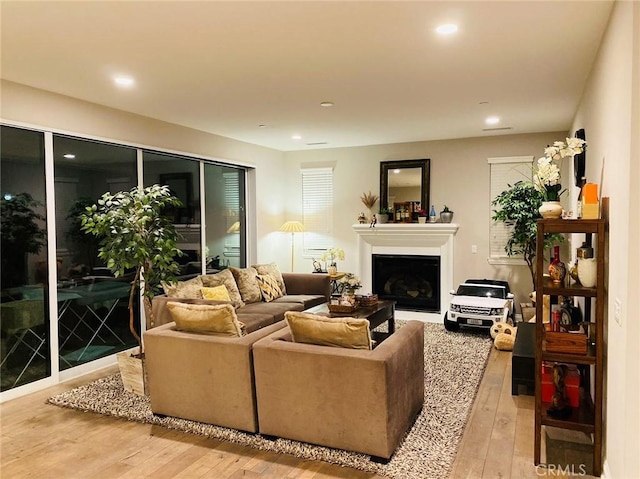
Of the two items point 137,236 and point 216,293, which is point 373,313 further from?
point 137,236

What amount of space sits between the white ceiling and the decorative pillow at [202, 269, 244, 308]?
1.84 meters

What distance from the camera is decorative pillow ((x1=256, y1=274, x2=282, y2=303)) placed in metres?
6.06

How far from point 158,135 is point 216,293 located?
1991 mm

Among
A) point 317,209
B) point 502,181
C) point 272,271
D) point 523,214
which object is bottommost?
point 272,271

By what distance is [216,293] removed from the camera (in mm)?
5207

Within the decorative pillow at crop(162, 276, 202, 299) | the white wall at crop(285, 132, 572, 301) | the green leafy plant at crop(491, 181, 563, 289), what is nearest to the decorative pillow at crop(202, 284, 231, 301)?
the decorative pillow at crop(162, 276, 202, 299)

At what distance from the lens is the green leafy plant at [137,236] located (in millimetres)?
3967

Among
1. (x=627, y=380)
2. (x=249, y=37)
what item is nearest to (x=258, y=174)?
(x=249, y=37)

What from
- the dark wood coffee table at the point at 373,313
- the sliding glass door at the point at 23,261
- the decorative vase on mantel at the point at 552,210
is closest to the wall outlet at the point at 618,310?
the decorative vase on mantel at the point at 552,210

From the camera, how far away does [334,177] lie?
25.9 ft

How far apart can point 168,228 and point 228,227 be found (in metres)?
2.73

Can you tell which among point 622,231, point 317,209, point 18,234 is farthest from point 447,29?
point 317,209

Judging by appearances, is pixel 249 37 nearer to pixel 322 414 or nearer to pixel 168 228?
pixel 168 228

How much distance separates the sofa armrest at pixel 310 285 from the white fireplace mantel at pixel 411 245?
1212 millimetres
